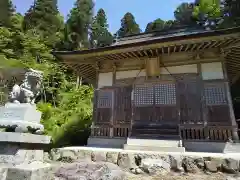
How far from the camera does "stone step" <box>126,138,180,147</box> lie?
750 cm

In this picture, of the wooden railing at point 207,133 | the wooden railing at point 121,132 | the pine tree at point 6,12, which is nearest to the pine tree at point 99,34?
the pine tree at point 6,12

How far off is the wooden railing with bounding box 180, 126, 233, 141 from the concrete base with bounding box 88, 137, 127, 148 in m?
2.65

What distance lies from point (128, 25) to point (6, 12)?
66.7 ft

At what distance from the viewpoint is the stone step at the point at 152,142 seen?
24.6 ft

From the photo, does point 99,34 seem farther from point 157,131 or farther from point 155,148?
point 155,148

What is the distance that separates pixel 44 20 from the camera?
30.2 metres

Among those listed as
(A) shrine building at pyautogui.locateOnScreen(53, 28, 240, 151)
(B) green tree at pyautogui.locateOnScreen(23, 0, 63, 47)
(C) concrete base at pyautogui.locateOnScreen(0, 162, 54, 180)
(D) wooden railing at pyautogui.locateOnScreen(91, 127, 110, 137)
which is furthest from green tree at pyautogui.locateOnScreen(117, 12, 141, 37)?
(C) concrete base at pyautogui.locateOnScreen(0, 162, 54, 180)

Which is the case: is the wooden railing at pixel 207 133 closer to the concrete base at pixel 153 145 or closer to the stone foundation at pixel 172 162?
the concrete base at pixel 153 145

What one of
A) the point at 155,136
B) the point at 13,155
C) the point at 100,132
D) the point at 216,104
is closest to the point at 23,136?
the point at 13,155

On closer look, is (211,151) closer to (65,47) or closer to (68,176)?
(68,176)

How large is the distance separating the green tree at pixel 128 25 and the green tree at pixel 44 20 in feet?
38.5

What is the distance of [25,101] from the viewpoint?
438 centimetres

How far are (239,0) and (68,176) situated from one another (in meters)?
19.8

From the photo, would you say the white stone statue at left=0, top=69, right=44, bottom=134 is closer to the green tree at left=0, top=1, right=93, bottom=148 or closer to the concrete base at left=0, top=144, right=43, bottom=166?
the concrete base at left=0, top=144, right=43, bottom=166
